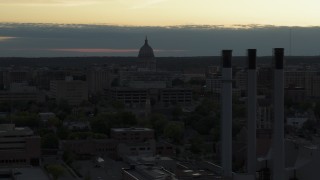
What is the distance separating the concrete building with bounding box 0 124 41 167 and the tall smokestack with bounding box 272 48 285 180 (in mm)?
9163

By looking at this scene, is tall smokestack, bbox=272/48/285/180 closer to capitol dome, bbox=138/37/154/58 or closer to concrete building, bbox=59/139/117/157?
concrete building, bbox=59/139/117/157

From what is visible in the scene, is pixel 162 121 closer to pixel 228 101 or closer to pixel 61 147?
pixel 61 147

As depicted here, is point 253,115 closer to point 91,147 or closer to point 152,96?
point 91,147

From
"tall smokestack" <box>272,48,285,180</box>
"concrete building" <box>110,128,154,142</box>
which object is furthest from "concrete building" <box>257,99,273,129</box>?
"tall smokestack" <box>272,48,285,180</box>

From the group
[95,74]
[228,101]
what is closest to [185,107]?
[95,74]

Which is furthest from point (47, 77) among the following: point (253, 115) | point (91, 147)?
point (253, 115)

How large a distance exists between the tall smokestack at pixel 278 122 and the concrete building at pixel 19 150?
9.16 metres

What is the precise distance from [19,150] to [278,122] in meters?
9.84

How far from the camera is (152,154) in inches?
1031

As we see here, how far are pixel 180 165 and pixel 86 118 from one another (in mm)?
15305

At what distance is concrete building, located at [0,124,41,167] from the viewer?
23.5 m

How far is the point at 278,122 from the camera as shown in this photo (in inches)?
671

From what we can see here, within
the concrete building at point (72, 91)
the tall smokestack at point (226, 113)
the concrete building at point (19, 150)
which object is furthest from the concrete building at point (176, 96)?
the tall smokestack at point (226, 113)

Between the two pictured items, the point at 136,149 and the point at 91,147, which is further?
the point at 91,147
